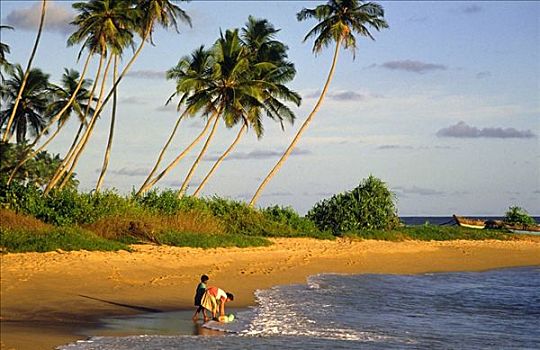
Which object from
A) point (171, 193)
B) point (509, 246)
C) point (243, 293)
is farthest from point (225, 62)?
point (243, 293)

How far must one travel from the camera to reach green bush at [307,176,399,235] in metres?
34.6

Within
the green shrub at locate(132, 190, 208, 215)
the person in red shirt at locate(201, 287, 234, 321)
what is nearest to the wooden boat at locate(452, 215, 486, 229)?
the green shrub at locate(132, 190, 208, 215)

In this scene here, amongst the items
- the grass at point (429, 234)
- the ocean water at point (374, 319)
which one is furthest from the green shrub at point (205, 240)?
the grass at point (429, 234)

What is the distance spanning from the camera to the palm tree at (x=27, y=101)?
4153cm

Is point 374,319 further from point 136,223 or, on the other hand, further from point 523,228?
point 523,228

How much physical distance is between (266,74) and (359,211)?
925 centimetres

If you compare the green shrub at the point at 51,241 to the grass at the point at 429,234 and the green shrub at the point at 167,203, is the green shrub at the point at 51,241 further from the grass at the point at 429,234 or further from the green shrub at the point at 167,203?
the grass at the point at 429,234

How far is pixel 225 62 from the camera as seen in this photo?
35812 mm

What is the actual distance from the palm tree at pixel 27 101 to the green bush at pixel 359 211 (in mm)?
18636

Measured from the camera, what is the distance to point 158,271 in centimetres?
1931

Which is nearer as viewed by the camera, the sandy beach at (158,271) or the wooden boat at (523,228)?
the sandy beach at (158,271)

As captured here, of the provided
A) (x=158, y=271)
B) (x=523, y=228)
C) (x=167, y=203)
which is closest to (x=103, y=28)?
(x=167, y=203)

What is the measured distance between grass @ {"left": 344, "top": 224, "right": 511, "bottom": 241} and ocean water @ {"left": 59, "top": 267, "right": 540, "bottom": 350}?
30.6ft

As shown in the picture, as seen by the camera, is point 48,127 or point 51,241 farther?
point 48,127
